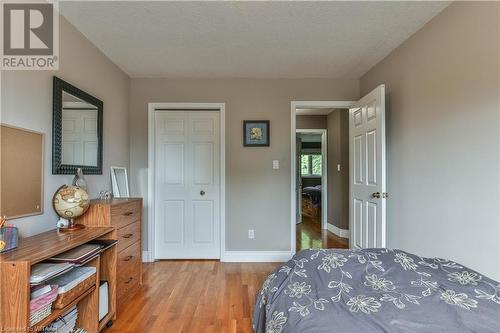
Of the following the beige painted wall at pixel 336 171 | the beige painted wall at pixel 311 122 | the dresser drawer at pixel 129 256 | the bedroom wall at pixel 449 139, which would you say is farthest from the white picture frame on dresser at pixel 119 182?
the beige painted wall at pixel 311 122

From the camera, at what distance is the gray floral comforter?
39.2 inches

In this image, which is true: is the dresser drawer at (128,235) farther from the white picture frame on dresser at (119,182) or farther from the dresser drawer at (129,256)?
the white picture frame on dresser at (119,182)

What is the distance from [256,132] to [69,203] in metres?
2.24

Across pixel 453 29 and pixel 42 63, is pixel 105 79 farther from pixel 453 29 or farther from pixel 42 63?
pixel 453 29

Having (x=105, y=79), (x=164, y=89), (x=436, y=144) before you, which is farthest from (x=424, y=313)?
(x=164, y=89)

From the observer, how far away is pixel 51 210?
2.01 metres

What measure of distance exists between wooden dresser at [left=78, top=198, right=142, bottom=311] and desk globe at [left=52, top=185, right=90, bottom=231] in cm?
15

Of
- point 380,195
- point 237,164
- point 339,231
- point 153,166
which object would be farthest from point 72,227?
point 339,231

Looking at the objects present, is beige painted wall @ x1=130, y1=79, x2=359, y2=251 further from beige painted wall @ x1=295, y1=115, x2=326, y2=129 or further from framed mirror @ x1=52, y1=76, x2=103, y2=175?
beige painted wall @ x1=295, y1=115, x2=326, y2=129

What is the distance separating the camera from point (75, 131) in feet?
7.54

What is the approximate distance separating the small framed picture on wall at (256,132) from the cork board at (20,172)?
2178 millimetres

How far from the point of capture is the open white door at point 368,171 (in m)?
2.60

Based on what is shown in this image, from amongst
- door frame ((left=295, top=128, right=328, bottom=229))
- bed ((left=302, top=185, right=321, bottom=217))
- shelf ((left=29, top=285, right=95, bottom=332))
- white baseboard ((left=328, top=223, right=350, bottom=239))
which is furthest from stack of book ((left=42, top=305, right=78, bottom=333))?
bed ((left=302, top=185, right=321, bottom=217))

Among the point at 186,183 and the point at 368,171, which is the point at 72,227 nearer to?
the point at 186,183
